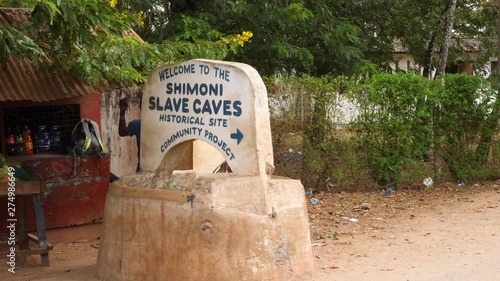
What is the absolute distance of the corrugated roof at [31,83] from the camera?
954 centimetres

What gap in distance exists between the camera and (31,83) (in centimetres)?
980

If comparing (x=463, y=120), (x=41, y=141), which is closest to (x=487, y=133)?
(x=463, y=120)

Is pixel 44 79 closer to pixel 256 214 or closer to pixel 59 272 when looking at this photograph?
pixel 59 272

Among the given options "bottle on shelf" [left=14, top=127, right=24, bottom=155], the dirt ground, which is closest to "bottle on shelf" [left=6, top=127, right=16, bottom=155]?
"bottle on shelf" [left=14, top=127, right=24, bottom=155]

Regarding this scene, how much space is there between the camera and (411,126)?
13383 millimetres

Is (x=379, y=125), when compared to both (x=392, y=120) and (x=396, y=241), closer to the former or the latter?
(x=392, y=120)

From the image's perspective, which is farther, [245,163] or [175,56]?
[175,56]

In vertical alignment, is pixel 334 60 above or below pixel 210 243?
above

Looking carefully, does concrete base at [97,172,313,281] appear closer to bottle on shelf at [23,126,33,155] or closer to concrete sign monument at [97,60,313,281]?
concrete sign monument at [97,60,313,281]

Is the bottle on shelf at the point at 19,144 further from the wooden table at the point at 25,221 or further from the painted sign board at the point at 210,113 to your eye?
the painted sign board at the point at 210,113

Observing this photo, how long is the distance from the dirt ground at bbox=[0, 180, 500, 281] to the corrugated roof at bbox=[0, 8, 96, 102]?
2.07 m

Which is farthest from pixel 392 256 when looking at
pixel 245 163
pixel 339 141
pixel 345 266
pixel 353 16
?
pixel 353 16

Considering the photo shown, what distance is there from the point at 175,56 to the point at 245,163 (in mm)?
2956

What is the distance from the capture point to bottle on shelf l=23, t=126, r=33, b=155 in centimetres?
1049
